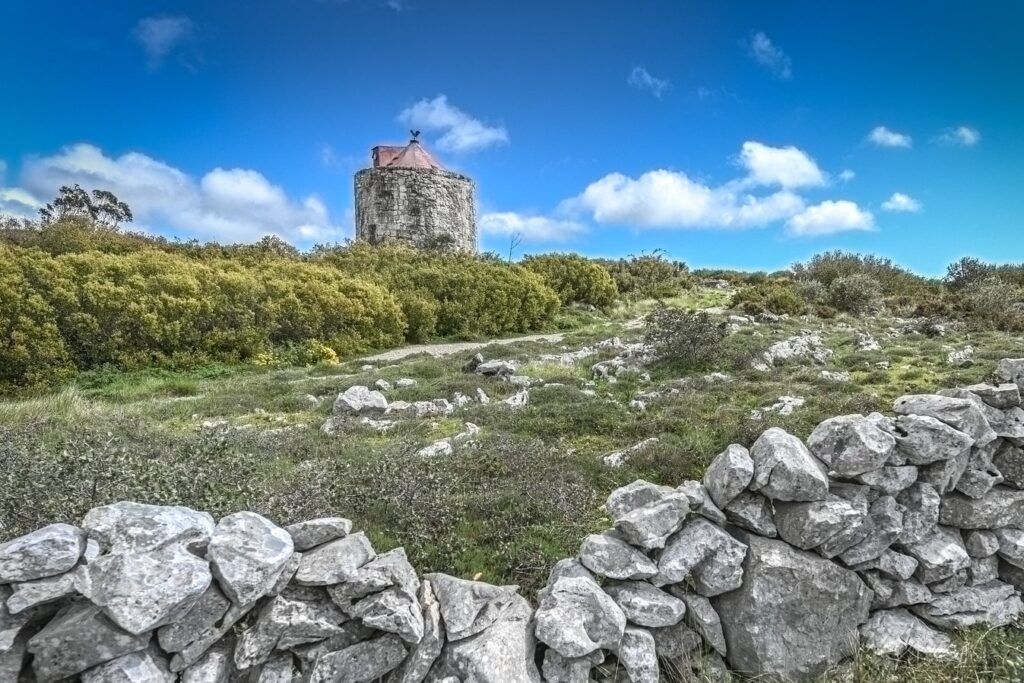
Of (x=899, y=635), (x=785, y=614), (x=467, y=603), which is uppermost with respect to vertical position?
(x=467, y=603)

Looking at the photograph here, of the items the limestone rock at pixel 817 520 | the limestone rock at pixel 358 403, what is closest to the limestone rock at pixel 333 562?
the limestone rock at pixel 817 520

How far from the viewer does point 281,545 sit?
9.91ft

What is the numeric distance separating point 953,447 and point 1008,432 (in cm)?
78

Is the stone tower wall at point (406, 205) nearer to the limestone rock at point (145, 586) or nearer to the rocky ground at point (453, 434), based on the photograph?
the rocky ground at point (453, 434)

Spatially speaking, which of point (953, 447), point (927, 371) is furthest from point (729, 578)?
point (927, 371)

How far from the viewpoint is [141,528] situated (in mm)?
2850

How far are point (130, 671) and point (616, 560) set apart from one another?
2.41 metres

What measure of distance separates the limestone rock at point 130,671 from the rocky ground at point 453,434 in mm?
1531

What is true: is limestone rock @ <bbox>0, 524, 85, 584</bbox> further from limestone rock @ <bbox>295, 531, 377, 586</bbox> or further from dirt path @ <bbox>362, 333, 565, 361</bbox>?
dirt path @ <bbox>362, 333, 565, 361</bbox>

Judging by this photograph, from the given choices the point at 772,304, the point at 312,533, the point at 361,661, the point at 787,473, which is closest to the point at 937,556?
the point at 787,473

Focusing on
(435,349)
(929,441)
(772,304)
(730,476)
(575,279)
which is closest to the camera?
(730,476)

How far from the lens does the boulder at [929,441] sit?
→ 3730mm

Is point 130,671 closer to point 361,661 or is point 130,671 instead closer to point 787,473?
point 361,661

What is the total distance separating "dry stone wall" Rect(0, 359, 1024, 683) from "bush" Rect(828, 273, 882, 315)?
22.2m
